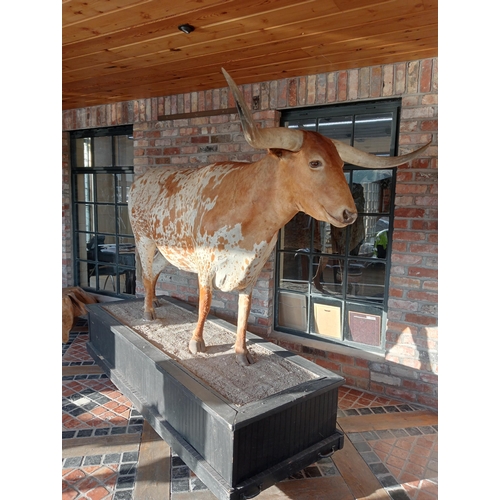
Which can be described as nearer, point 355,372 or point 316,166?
point 316,166

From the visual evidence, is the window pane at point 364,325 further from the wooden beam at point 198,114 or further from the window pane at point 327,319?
the wooden beam at point 198,114

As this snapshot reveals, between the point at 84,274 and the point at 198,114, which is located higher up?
the point at 198,114

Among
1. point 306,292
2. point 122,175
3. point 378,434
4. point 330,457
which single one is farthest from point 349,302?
point 122,175

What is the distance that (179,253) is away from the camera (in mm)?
2590

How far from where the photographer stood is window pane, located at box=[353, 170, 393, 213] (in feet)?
9.93

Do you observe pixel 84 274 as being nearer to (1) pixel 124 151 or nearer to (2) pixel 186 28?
(1) pixel 124 151

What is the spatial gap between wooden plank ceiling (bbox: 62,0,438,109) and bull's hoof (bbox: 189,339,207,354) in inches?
73.2

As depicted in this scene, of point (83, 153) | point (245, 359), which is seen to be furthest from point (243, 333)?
point (83, 153)

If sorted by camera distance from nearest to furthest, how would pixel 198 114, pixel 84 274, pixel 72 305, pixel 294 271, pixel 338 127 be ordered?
1. pixel 338 127
2. pixel 294 271
3. pixel 198 114
4. pixel 72 305
5. pixel 84 274

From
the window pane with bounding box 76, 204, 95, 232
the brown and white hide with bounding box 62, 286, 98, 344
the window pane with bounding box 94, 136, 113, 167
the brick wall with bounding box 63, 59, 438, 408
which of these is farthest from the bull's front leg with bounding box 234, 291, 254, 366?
the window pane with bounding box 76, 204, 95, 232

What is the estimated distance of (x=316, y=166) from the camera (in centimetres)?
177

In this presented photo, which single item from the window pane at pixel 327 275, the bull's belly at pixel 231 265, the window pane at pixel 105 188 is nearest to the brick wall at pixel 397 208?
the window pane at pixel 327 275

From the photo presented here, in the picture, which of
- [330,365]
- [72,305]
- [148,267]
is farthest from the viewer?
[72,305]

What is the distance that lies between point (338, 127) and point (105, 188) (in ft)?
9.63
